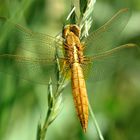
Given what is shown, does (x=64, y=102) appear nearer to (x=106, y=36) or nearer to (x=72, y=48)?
(x=72, y=48)

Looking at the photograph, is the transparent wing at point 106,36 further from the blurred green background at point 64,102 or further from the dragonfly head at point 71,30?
the blurred green background at point 64,102

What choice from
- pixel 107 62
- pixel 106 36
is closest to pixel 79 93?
pixel 107 62

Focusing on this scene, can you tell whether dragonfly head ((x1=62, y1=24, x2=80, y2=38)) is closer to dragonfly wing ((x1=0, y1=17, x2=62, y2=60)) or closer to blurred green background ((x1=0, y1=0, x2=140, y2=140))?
dragonfly wing ((x1=0, y1=17, x2=62, y2=60))

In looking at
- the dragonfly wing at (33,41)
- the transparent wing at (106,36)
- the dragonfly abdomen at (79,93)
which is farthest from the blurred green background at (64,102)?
the transparent wing at (106,36)

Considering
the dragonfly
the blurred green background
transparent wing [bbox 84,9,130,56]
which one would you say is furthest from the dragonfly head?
the blurred green background

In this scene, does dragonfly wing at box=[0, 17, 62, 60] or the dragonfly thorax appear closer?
dragonfly wing at box=[0, 17, 62, 60]

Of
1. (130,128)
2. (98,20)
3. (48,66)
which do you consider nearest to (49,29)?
(98,20)

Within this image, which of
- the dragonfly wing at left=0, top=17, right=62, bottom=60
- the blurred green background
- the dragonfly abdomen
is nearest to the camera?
the dragonfly abdomen
